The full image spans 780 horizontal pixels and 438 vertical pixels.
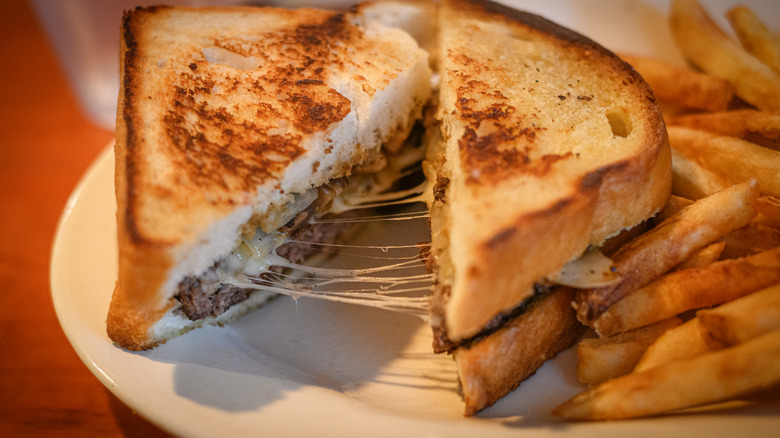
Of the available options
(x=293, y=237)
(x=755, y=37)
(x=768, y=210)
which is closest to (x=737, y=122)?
(x=768, y=210)

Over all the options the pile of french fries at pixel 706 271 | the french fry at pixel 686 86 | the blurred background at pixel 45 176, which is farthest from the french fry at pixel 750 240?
the blurred background at pixel 45 176

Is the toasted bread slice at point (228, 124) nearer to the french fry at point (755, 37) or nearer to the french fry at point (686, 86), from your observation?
the french fry at point (686, 86)

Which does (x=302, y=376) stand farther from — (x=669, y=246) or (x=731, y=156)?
(x=731, y=156)

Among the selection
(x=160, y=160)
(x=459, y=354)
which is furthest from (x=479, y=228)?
(x=160, y=160)

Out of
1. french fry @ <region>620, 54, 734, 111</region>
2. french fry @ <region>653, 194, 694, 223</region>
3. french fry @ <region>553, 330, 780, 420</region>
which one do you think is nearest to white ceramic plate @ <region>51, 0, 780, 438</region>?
french fry @ <region>553, 330, 780, 420</region>

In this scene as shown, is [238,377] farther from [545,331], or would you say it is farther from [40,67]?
[40,67]

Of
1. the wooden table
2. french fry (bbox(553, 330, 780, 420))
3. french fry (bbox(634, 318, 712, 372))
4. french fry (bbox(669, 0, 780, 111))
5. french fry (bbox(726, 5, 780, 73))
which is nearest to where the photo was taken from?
french fry (bbox(553, 330, 780, 420))

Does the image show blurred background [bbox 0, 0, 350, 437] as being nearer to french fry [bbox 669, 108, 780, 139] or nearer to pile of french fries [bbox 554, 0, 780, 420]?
pile of french fries [bbox 554, 0, 780, 420]
